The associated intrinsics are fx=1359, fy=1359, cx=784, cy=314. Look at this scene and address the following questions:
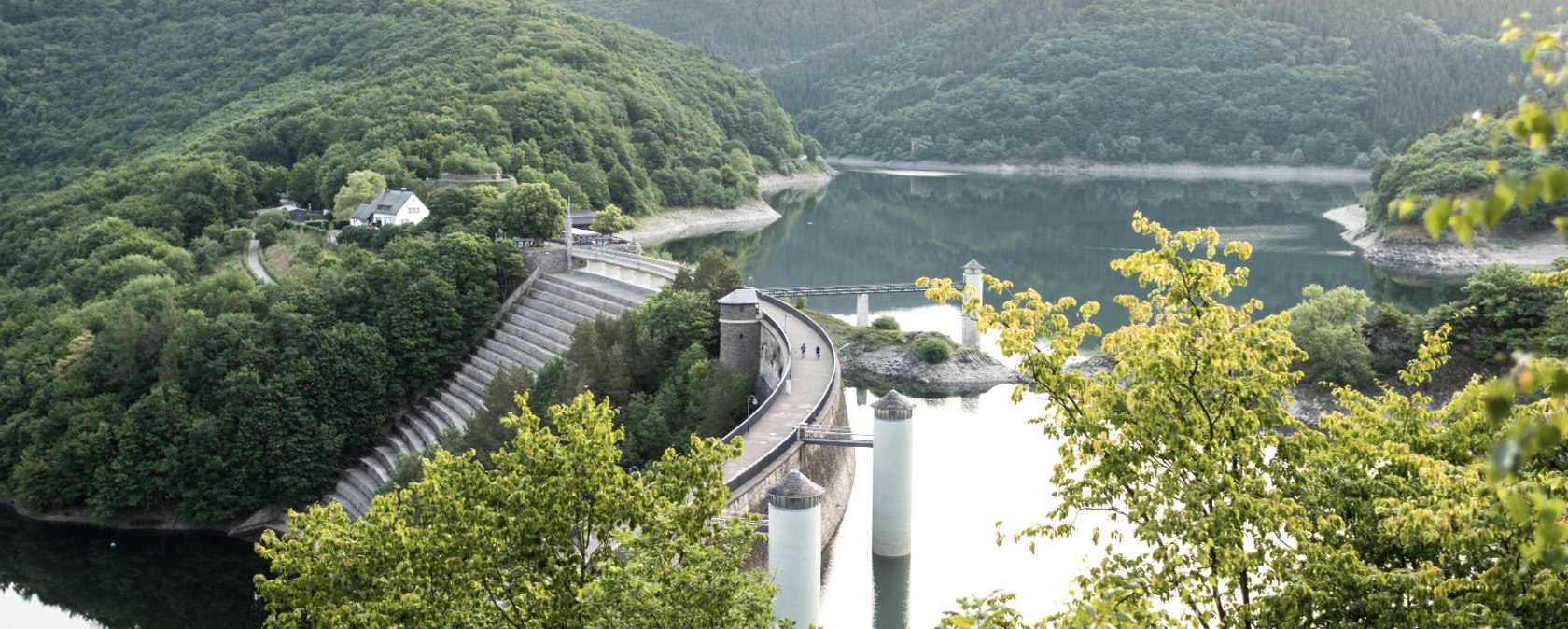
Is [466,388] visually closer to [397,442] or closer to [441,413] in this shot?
[441,413]

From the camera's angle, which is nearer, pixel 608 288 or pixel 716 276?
pixel 716 276

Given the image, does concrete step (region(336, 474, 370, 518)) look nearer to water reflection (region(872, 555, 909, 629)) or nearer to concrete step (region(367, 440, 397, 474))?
concrete step (region(367, 440, 397, 474))

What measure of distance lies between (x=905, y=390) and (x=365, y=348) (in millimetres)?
23503

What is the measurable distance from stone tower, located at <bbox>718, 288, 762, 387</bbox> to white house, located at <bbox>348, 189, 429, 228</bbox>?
103ft

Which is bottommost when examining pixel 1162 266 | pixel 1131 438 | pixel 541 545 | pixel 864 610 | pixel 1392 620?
pixel 864 610

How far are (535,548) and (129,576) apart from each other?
33.8 metres

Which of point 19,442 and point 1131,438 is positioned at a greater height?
point 1131,438

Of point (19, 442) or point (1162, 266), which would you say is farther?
point (19, 442)

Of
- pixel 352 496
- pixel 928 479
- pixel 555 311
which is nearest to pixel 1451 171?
pixel 928 479

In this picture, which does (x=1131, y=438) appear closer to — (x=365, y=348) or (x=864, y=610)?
(x=864, y=610)

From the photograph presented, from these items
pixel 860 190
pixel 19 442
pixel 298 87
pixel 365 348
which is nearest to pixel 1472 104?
pixel 860 190

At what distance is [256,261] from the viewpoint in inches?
2936

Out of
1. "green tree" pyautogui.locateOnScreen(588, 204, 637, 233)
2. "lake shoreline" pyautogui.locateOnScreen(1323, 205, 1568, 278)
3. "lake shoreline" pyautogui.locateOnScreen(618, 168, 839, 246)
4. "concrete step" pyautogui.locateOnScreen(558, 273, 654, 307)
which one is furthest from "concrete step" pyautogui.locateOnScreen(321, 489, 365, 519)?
"lake shoreline" pyautogui.locateOnScreen(1323, 205, 1568, 278)

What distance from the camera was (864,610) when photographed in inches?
1367
